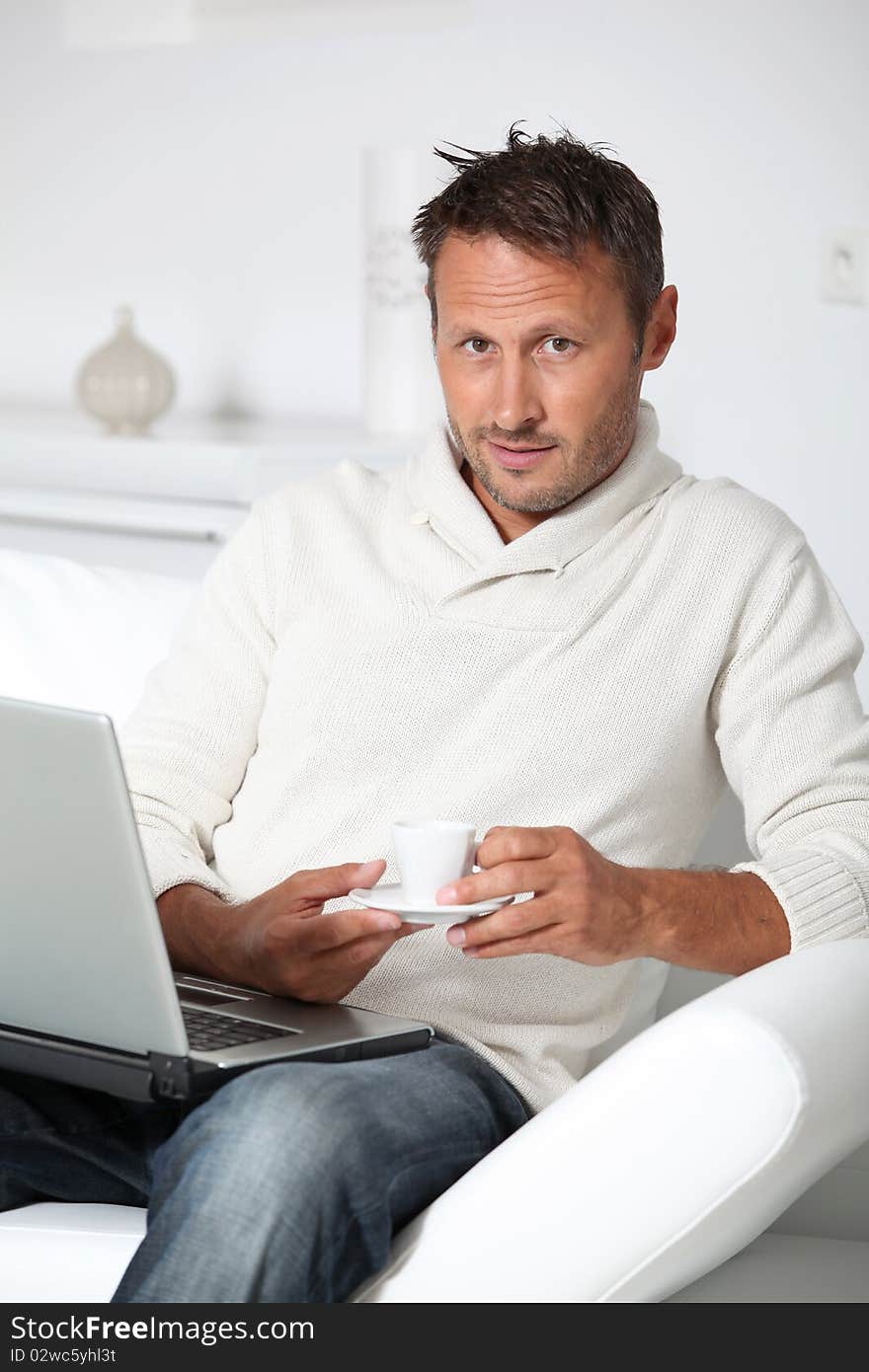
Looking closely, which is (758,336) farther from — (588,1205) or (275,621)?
(588,1205)

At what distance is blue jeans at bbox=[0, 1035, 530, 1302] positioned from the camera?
1.12m

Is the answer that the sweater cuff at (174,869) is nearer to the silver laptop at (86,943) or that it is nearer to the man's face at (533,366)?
the silver laptop at (86,943)

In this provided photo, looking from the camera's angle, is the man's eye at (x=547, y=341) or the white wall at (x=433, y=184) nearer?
the man's eye at (x=547, y=341)

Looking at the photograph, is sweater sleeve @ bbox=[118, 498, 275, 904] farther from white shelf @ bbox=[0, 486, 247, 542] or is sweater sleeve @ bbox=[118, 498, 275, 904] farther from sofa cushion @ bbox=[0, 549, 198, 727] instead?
white shelf @ bbox=[0, 486, 247, 542]

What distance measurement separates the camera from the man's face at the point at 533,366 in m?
1.58

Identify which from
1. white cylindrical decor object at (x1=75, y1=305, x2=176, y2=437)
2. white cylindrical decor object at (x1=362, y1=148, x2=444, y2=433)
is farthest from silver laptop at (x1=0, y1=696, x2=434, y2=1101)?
white cylindrical decor object at (x1=75, y1=305, x2=176, y2=437)

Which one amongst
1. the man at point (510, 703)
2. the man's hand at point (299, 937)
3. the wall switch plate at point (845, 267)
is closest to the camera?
the man's hand at point (299, 937)

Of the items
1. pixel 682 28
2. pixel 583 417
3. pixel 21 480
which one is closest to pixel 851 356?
pixel 682 28

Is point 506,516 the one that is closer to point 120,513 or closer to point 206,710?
point 206,710

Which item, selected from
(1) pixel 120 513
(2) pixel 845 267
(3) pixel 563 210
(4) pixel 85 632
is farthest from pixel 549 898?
(1) pixel 120 513

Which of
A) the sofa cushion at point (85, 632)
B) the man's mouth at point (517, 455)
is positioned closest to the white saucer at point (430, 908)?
the man's mouth at point (517, 455)

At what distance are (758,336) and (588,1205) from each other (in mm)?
1952

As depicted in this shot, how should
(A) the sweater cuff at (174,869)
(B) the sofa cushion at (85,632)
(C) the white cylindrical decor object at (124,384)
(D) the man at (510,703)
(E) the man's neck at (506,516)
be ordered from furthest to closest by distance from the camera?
(C) the white cylindrical decor object at (124,384), (B) the sofa cushion at (85,632), (E) the man's neck at (506,516), (A) the sweater cuff at (174,869), (D) the man at (510,703)

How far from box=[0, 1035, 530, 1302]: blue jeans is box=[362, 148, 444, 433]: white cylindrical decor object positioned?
6.16 feet
